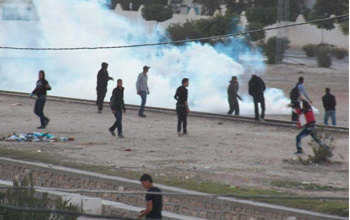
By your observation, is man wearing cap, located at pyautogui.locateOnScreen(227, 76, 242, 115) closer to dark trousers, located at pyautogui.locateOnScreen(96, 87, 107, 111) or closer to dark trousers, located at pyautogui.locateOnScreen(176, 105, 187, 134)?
dark trousers, located at pyautogui.locateOnScreen(96, 87, 107, 111)

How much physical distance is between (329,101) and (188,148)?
5.81 meters

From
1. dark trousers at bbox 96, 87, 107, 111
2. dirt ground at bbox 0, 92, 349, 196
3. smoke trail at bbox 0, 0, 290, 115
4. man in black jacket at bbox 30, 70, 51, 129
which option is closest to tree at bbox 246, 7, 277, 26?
smoke trail at bbox 0, 0, 290, 115

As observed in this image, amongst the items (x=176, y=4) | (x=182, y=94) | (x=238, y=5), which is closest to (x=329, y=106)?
(x=182, y=94)

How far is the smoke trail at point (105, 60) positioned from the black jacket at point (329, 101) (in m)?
6.53

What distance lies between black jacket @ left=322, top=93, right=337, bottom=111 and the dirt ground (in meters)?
1.32

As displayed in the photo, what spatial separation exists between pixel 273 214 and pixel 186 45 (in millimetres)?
28462

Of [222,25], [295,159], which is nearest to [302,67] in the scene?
[222,25]

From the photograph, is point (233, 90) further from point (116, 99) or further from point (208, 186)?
point (208, 186)

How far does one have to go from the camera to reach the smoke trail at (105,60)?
3606cm

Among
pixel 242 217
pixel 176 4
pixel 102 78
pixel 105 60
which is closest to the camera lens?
pixel 242 217

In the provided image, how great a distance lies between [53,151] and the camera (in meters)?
21.2

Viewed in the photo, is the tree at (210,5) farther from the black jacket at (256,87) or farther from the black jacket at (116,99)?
the black jacket at (116,99)

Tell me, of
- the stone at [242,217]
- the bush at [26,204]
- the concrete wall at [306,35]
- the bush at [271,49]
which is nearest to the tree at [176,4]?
the concrete wall at [306,35]

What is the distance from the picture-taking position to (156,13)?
5906 cm
